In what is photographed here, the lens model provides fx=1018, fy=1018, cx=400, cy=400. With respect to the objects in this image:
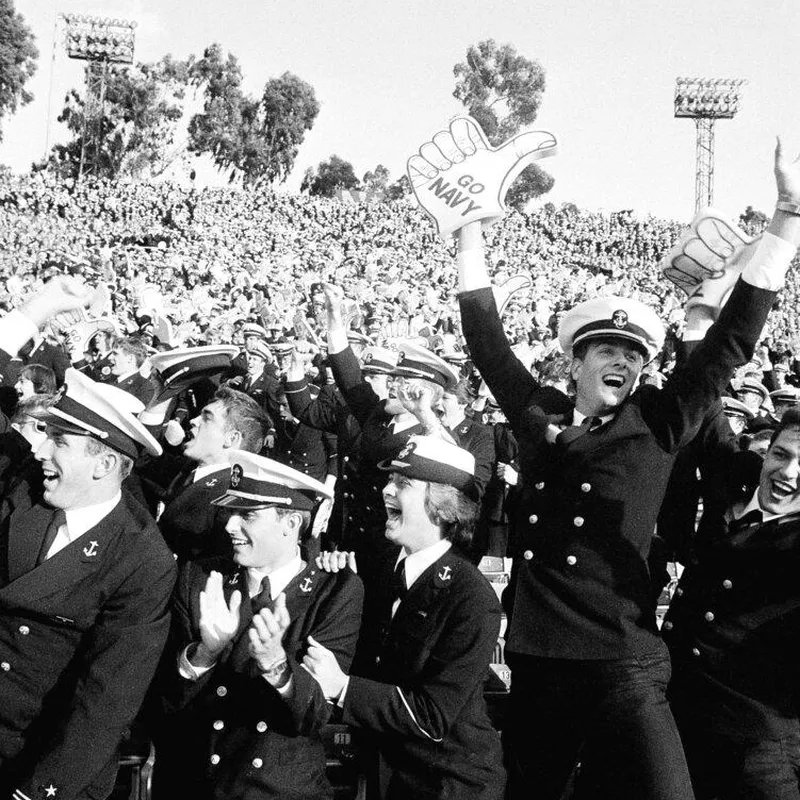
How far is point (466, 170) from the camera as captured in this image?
3.48m

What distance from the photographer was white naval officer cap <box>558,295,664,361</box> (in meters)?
3.16

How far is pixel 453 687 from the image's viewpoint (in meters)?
3.02

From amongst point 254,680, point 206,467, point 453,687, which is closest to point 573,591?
point 453,687

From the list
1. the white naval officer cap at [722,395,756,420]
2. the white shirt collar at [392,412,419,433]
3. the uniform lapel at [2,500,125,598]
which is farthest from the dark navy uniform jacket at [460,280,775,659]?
the white naval officer cap at [722,395,756,420]

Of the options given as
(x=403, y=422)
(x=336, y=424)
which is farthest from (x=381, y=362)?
(x=403, y=422)

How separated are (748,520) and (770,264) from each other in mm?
1016

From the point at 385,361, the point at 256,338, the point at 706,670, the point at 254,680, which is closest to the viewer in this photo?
the point at 254,680

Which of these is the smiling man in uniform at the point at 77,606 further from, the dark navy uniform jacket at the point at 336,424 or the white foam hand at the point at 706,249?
the dark navy uniform jacket at the point at 336,424

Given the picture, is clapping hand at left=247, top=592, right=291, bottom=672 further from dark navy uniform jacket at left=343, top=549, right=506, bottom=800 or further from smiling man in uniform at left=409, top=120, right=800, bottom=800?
smiling man in uniform at left=409, top=120, right=800, bottom=800

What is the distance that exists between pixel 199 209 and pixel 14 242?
7321 mm

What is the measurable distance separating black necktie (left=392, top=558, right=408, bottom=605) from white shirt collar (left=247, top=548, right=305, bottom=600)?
332 millimetres

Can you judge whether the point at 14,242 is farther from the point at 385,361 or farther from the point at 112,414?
the point at 112,414

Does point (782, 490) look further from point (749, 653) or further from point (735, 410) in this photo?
point (735, 410)

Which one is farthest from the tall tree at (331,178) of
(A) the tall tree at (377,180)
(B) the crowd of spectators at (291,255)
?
(B) the crowd of spectators at (291,255)
